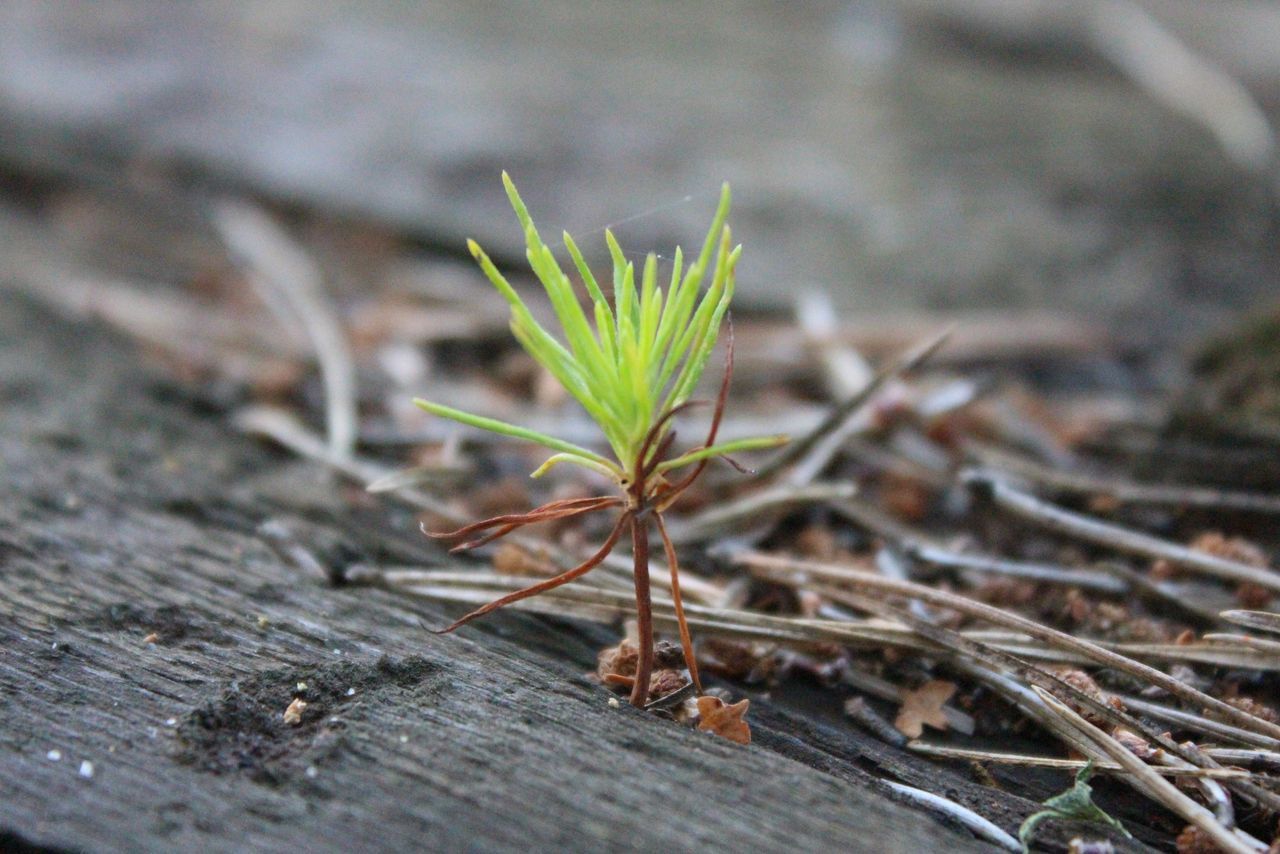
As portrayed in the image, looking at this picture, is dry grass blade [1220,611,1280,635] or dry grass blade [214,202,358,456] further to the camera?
dry grass blade [214,202,358,456]

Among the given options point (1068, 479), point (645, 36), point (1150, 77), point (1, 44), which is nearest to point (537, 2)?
point (645, 36)

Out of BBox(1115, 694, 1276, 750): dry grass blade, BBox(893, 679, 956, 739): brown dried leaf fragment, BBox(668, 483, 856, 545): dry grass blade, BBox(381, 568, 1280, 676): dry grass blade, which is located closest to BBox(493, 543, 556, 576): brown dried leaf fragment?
BBox(381, 568, 1280, 676): dry grass blade

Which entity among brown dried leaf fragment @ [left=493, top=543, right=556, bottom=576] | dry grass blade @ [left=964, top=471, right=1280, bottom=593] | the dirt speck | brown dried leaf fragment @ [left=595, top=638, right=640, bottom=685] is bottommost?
the dirt speck

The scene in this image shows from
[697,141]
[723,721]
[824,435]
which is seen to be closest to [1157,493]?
[824,435]

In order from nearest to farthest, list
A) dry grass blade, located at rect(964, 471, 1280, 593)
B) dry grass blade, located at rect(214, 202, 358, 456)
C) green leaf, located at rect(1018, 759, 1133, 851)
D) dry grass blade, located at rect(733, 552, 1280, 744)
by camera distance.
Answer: green leaf, located at rect(1018, 759, 1133, 851)
dry grass blade, located at rect(733, 552, 1280, 744)
dry grass blade, located at rect(964, 471, 1280, 593)
dry grass blade, located at rect(214, 202, 358, 456)

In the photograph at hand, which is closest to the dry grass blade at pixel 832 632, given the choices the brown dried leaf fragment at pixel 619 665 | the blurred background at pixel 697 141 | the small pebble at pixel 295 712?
the brown dried leaf fragment at pixel 619 665

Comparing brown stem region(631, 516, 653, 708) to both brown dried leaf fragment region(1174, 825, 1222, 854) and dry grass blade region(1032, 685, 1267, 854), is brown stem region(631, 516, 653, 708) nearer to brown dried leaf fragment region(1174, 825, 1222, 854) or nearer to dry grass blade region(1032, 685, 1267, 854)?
dry grass blade region(1032, 685, 1267, 854)
